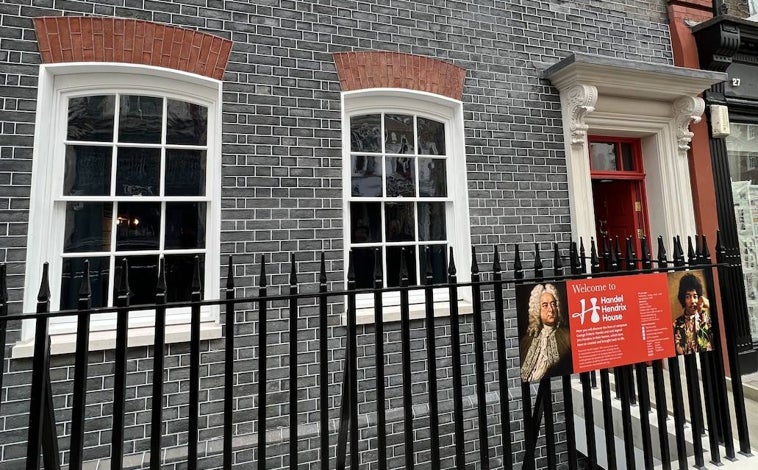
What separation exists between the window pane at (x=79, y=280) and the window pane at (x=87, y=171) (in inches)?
21.0

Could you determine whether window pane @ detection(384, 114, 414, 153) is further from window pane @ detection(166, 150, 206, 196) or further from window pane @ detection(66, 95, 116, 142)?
window pane @ detection(66, 95, 116, 142)

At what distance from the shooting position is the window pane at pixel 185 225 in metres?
3.41

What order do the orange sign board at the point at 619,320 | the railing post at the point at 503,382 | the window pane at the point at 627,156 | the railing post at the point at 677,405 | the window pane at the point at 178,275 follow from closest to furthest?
the railing post at the point at 503,382, the orange sign board at the point at 619,320, the railing post at the point at 677,405, the window pane at the point at 178,275, the window pane at the point at 627,156

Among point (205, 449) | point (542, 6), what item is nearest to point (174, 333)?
point (205, 449)

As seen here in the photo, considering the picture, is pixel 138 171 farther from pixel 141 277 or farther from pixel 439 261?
pixel 439 261

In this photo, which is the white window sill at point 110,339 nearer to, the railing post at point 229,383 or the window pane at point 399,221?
the railing post at point 229,383

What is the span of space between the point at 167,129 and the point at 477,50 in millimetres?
3108

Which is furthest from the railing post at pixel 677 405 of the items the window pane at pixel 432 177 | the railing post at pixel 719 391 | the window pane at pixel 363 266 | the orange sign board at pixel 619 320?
the window pane at pixel 363 266

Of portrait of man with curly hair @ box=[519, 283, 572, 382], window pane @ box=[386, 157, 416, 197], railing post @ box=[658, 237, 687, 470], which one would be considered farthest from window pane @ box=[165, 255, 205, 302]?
railing post @ box=[658, 237, 687, 470]

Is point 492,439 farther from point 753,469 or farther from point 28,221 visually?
point 28,221

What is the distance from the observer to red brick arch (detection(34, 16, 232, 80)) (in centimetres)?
310

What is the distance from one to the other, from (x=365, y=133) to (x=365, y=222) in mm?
874

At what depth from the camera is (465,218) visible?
4129 millimetres

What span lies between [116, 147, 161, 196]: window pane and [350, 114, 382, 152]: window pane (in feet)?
5.58
